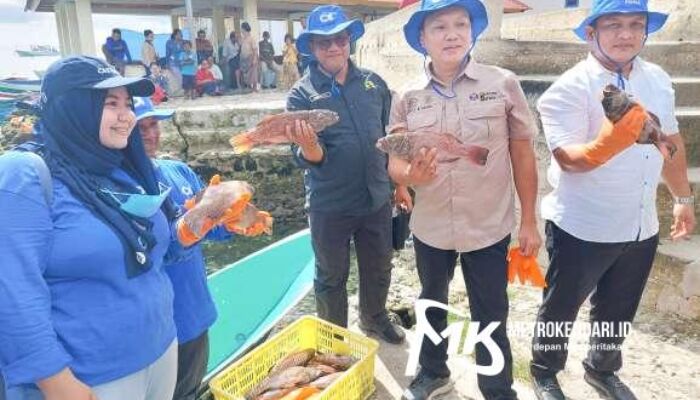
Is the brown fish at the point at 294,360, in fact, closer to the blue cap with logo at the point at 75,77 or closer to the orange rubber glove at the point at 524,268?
the orange rubber glove at the point at 524,268

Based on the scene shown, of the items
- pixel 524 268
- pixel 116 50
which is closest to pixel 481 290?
pixel 524 268

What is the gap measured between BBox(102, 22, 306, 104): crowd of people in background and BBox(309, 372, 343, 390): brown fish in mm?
12512

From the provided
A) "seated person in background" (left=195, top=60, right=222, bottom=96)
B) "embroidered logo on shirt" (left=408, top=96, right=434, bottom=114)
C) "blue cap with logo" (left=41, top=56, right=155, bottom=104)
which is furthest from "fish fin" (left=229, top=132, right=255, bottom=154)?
"seated person in background" (left=195, top=60, right=222, bottom=96)

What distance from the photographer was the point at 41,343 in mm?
1735

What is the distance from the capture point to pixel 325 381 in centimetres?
315

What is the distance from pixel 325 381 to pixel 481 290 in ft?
3.60

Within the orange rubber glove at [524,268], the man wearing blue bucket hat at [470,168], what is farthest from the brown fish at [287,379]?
the orange rubber glove at [524,268]

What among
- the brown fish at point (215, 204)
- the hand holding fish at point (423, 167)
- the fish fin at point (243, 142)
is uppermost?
the fish fin at point (243, 142)

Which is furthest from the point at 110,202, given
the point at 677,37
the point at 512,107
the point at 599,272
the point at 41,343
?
the point at 677,37

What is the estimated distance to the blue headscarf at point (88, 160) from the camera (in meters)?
1.89

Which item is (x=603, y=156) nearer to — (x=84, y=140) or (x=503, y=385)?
(x=503, y=385)

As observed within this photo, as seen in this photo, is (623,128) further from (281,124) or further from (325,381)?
(325,381)

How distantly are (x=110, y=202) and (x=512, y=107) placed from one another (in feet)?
6.50

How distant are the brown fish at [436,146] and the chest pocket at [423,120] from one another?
0.65 feet
